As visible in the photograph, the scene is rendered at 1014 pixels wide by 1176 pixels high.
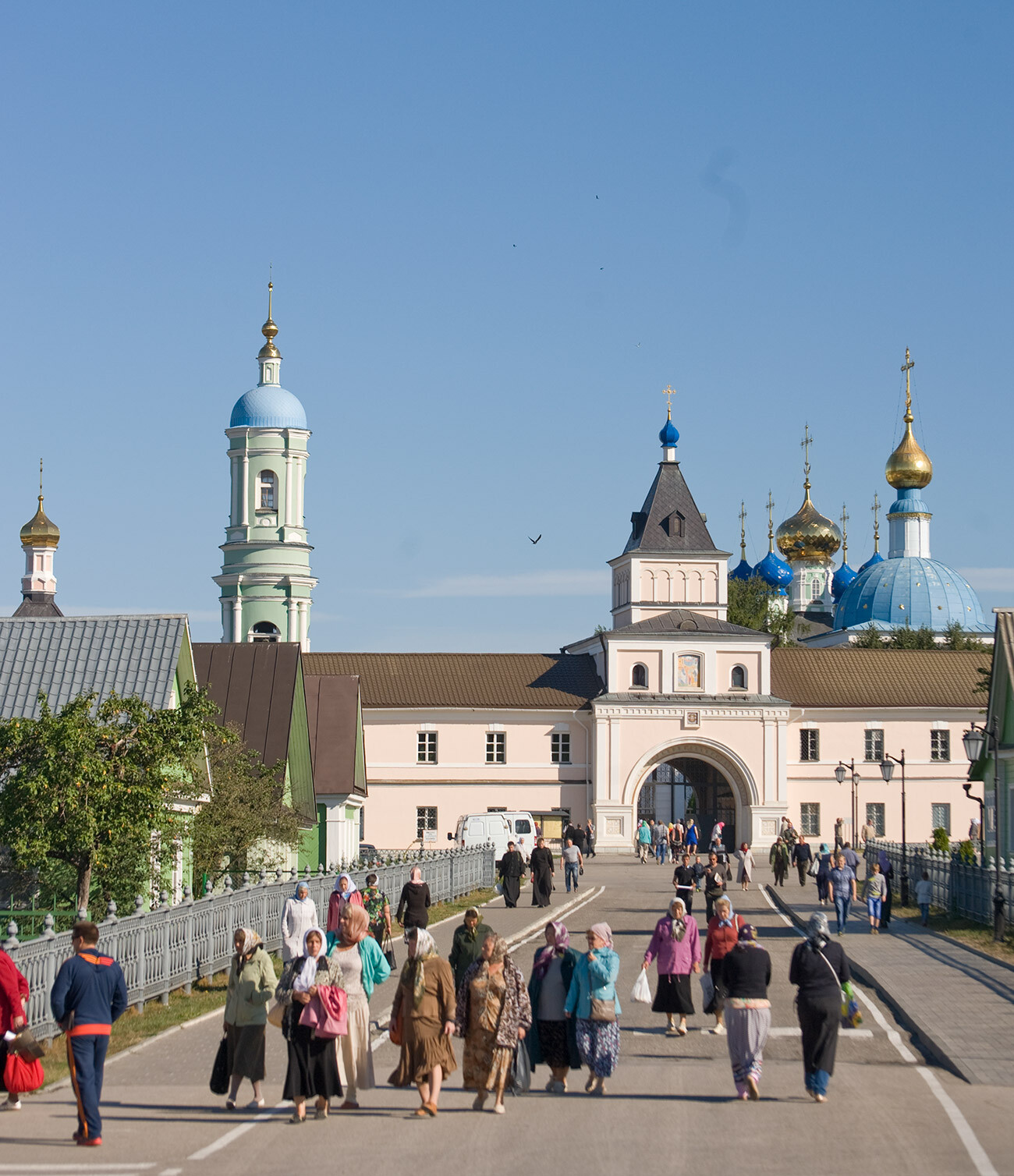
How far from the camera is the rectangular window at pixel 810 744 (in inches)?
2894

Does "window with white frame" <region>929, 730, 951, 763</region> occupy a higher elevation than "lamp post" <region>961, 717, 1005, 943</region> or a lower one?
higher

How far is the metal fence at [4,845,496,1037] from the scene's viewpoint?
15.7 metres

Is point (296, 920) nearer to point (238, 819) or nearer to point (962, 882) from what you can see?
point (238, 819)

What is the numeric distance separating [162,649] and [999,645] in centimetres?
1824

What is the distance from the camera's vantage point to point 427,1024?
12719 mm

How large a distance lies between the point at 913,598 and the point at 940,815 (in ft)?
127

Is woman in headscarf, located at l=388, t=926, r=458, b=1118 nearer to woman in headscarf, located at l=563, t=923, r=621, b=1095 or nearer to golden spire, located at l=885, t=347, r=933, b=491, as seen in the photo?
woman in headscarf, located at l=563, t=923, r=621, b=1095

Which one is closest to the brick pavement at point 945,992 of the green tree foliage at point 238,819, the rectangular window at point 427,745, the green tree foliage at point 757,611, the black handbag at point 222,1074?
the black handbag at point 222,1074

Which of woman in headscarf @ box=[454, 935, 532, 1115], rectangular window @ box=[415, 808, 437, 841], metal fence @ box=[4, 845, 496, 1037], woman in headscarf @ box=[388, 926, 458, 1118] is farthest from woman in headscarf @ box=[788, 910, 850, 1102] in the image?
rectangular window @ box=[415, 808, 437, 841]

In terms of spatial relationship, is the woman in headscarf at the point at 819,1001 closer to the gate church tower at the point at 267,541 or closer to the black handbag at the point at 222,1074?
the black handbag at the point at 222,1074

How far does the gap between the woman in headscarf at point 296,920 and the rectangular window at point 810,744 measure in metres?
56.8

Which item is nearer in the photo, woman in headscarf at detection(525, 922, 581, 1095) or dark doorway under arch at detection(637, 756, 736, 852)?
woman in headscarf at detection(525, 922, 581, 1095)

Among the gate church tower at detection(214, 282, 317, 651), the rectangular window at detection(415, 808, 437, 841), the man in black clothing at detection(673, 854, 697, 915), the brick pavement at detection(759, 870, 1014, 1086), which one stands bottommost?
the brick pavement at detection(759, 870, 1014, 1086)

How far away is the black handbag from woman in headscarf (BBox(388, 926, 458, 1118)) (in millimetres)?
1204
